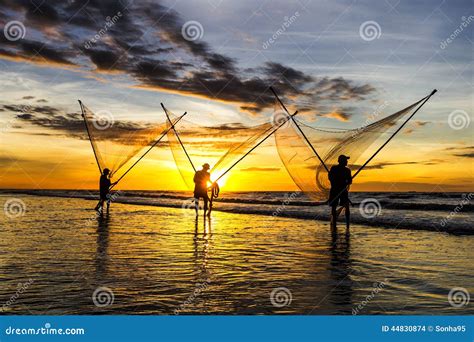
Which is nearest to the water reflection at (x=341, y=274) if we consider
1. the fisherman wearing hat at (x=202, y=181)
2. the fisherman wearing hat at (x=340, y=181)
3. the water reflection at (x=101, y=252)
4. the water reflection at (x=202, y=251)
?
the fisherman wearing hat at (x=340, y=181)

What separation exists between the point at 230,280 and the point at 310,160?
7.83m

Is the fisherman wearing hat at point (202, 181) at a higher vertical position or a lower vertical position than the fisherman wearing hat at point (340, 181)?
higher

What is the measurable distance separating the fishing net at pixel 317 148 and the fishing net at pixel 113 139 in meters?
7.07

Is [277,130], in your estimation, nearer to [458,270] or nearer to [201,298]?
[458,270]

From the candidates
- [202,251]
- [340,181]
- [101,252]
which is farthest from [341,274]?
[340,181]

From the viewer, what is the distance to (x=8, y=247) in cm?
942

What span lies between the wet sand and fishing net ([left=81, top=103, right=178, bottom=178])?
22.0 feet

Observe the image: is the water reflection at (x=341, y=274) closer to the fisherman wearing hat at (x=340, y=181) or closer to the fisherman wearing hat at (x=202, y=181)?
the fisherman wearing hat at (x=340, y=181)

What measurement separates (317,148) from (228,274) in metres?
7.41

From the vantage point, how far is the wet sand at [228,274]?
5.19 metres

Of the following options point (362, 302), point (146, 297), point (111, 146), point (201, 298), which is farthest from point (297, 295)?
point (111, 146)

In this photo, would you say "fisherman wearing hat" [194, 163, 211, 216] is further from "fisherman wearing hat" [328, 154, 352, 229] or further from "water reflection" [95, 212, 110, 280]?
"fisherman wearing hat" [328, 154, 352, 229]

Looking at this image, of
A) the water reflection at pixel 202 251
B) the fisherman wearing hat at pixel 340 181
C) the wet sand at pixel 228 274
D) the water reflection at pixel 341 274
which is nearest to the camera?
the wet sand at pixel 228 274

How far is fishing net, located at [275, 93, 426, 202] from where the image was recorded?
12.9 metres
